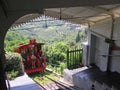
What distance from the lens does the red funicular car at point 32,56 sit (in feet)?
46.5

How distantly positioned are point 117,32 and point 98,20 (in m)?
1.69

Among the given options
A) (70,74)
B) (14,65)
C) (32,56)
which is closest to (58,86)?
(70,74)

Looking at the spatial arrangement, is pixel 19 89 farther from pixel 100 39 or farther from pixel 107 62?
pixel 100 39

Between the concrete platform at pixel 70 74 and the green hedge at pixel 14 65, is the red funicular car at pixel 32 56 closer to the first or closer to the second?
the concrete platform at pixel 70 74

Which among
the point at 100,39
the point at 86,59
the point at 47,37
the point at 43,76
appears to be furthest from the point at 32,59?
the point at 47,37

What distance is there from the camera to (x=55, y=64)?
1789cm

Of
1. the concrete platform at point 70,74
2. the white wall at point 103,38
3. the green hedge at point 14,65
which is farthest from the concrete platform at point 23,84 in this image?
the white wall at point 103,38

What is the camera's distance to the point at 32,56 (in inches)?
567

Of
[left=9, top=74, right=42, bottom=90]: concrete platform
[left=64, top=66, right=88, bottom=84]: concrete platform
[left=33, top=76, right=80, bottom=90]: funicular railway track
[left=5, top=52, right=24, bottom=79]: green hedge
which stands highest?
[left=5, top=52, right=24, bottom=79]: green hedge

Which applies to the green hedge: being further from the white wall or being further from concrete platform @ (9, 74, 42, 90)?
the white wall

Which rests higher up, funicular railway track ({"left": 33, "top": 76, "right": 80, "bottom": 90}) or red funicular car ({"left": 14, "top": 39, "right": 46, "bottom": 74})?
red funicular car ({"left": 14, "top": 39, "right": 46, "bottom": 74})

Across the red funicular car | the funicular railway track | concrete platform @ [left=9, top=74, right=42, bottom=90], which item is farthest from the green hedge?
the red funicular car

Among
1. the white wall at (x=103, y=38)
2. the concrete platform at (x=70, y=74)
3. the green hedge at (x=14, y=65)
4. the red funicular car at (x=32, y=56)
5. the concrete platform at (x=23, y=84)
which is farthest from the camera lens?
the red funicular car at (x=32, y=56)

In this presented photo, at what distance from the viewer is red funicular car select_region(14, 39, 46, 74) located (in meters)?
14.2
